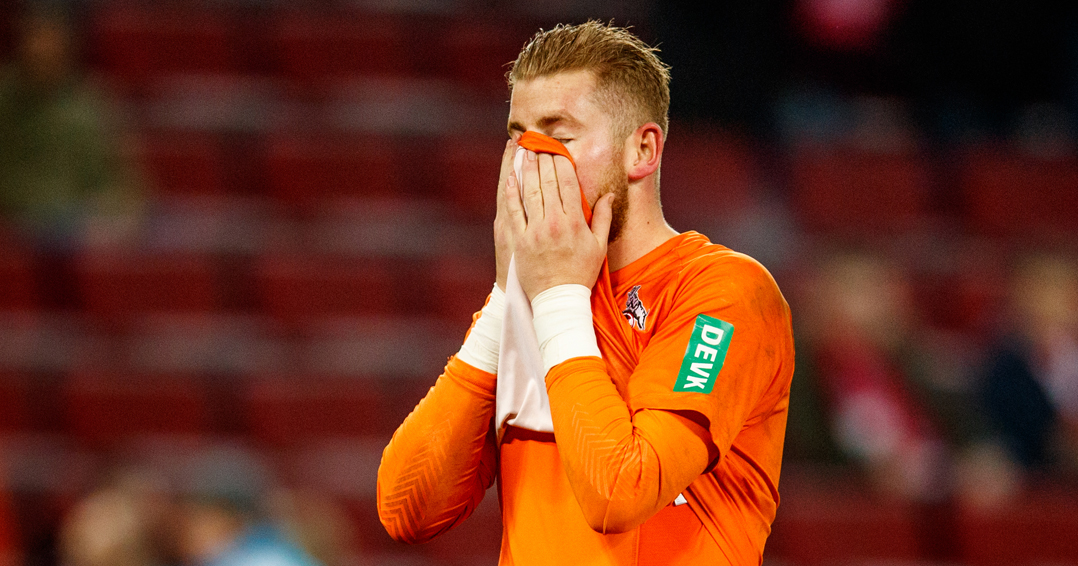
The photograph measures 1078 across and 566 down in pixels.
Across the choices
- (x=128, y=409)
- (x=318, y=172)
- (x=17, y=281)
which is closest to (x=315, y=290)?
(x=318, y=172)

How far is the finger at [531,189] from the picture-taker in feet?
5.56

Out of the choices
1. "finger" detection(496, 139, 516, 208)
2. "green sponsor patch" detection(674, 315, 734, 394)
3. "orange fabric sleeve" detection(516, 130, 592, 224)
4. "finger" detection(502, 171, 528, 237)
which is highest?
"orange fabric sleeve" detection(516, 130, 592, 224)

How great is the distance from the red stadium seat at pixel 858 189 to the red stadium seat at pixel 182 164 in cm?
291

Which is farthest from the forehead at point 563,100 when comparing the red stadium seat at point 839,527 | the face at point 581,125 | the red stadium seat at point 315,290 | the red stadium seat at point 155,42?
the red stadium seat at point 155,42

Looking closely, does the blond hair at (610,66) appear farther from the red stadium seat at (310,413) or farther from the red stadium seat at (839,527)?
the red stadium seat at (310,413)

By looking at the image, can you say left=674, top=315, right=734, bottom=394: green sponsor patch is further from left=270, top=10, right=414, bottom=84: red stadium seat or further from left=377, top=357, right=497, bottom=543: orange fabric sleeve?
left=270, top=10, right=414, bottom=84: red stadium seat

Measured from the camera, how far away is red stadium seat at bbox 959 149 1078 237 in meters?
6.20

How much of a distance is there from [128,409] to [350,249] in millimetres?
1259

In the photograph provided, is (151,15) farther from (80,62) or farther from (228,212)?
(228,212)

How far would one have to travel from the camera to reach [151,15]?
6.38 meters

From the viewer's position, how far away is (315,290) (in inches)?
213

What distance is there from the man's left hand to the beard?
6cm

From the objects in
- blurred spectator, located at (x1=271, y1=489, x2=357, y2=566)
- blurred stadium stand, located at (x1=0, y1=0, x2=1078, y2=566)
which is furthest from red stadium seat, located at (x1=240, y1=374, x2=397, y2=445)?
blurred spectator, located at (x1=271, y1=489, x2=357, y2=566)

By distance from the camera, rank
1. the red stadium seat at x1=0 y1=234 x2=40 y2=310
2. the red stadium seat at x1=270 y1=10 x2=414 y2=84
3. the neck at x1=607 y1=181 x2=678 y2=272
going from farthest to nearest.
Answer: the red stadium seat at x1=270 y1=10 x2=414 y2=84 < the red stadium seat at x1=0 y1=234 x2=40 y2=310 < the neck at x1=607 y1=181 x2=678 y2=272
